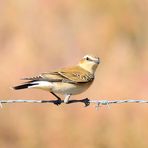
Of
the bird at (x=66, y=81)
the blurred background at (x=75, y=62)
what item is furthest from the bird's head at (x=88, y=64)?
the blurred background at (x=75, y=62)

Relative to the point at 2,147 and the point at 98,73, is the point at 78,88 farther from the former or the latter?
the point at 98,73

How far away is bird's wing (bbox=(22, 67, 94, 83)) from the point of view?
10.8 metres

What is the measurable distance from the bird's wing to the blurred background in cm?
461

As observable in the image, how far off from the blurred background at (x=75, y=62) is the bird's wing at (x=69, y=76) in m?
4.61

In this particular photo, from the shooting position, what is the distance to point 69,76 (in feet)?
36.3

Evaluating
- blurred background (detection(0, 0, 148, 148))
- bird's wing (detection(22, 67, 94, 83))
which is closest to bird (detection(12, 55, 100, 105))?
bird's wing (detection(22, 67, 94, 83))

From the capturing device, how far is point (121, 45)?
2006 centimetres

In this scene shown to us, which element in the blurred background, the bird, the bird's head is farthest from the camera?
the blurred background

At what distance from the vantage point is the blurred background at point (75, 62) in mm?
16062

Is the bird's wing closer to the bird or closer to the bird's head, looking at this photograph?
the bird

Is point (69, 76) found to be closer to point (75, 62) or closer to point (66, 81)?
point (66, 81)

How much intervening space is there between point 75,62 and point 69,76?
25.6 feet

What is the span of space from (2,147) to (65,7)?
680 cm

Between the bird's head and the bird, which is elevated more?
the bird's head
